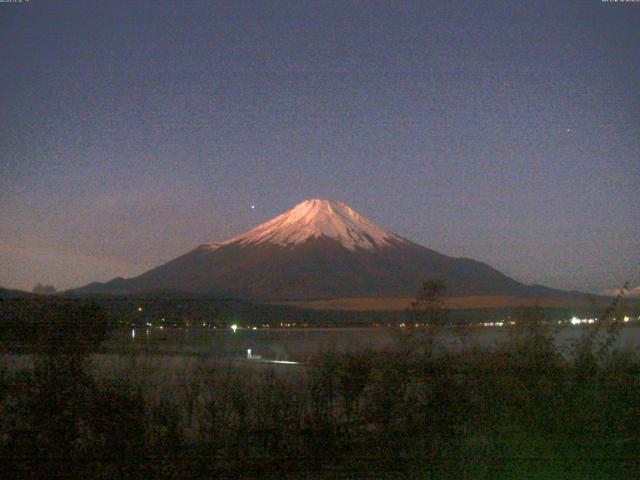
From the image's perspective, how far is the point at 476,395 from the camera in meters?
10.7

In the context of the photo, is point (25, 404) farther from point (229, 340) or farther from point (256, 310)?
point (256, 310)

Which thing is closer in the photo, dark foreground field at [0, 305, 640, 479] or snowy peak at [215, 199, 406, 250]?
dark foreground field at [0, 305, 640, 479]

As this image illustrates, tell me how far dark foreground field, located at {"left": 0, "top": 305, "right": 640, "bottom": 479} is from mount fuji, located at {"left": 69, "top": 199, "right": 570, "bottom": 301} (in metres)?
20.7

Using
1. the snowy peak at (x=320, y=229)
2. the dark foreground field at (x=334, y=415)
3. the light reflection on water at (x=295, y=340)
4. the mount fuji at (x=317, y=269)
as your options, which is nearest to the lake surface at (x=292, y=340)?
the light reflection on water at (x=295, y=340)

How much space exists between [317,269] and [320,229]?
63.9ft

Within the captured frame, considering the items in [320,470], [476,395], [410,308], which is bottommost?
[320,470]

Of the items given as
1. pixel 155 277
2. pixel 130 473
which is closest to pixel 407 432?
pixel 130 473

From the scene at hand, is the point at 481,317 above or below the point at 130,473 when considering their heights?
above

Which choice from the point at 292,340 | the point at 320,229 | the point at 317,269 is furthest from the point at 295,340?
the point at 320,229

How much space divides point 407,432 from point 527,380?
1866mm

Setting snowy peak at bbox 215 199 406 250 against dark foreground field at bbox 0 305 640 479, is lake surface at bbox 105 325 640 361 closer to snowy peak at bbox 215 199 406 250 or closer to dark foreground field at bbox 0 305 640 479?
dark foreground field at bbox 0 305 640 479

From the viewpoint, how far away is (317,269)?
55.1 metres

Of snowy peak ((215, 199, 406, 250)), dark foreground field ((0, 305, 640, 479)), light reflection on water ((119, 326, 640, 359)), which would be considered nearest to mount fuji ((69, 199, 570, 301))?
snowy peak ((215, 199, 406, 250))

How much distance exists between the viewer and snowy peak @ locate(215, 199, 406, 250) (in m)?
67.2
